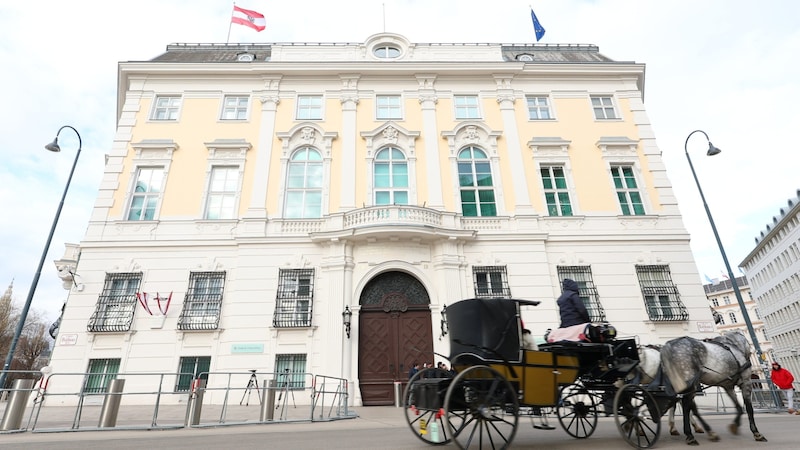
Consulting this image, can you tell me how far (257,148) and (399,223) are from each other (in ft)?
25.9

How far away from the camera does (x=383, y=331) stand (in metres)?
14.8

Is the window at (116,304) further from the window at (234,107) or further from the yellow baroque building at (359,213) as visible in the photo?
the window at (234,107)

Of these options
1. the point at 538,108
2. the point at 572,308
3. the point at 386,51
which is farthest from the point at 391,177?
the point at 572,308

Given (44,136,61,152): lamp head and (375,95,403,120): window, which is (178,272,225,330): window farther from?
(375,95,403,120): window

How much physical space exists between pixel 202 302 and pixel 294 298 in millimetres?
3543

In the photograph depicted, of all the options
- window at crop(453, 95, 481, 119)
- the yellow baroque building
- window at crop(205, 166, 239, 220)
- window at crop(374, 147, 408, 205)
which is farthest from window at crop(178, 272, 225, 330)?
window at crop(453, 95, 481, 119)

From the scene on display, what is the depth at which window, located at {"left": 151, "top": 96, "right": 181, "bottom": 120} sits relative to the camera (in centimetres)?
1859

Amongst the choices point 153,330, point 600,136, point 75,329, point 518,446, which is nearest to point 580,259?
point 600,136

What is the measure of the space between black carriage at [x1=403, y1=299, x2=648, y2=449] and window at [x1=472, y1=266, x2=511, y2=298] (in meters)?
9.37

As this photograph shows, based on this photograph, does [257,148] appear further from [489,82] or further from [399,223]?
[489,82]

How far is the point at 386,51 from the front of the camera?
68.3 ft

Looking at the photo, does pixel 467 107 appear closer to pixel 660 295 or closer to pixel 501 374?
pixel 660 295

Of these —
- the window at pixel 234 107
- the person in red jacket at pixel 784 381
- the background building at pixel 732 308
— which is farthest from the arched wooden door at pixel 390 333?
the background building at pixel 732 308

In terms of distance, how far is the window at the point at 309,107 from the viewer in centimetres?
1884
